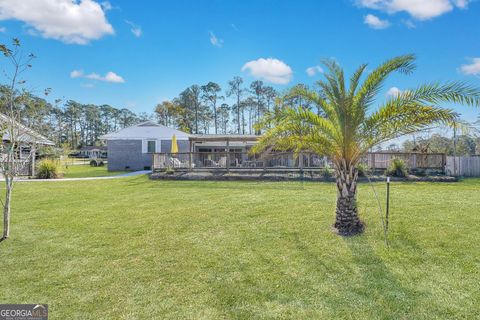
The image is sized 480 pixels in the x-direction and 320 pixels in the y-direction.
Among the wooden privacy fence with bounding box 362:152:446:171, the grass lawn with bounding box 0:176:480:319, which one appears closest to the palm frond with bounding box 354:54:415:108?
the grass lawn with bounding box 0:176:480:319

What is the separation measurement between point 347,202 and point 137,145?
21222 millimetres

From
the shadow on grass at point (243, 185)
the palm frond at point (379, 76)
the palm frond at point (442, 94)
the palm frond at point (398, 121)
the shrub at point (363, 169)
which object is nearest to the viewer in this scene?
the palm frond at point (442, 94)

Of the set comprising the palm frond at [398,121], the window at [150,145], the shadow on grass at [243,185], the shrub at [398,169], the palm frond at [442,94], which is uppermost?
the window at [150,145]

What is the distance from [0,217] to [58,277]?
463 centimetres

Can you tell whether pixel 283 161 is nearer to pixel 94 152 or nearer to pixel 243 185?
pixel 243 185

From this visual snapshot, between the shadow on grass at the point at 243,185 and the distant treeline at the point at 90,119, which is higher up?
the distant treeline at the point at 90,119

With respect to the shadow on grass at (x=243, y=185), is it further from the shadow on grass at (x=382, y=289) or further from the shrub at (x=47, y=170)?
the shadow on grass at (x=382, y=289)

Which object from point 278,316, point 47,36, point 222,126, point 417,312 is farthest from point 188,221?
point 222,126

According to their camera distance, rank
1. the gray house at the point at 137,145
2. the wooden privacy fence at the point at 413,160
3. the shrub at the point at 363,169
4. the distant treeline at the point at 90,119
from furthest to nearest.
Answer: the distant treeline at the point at 90,119 < the gray house at the point at 137,145 < the wooden privacy fence at the point at 413,160 < the shrub at the point at 363,169

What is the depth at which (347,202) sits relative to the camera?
5391mm

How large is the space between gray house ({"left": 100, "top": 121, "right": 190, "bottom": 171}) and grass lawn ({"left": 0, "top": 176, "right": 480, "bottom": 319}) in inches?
627

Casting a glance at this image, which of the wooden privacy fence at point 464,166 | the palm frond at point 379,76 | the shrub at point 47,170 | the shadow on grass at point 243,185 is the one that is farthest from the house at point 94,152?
the palm frond at point 379,76

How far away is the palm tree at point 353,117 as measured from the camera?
15.7 feet

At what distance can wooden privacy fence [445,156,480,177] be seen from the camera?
1579cm
